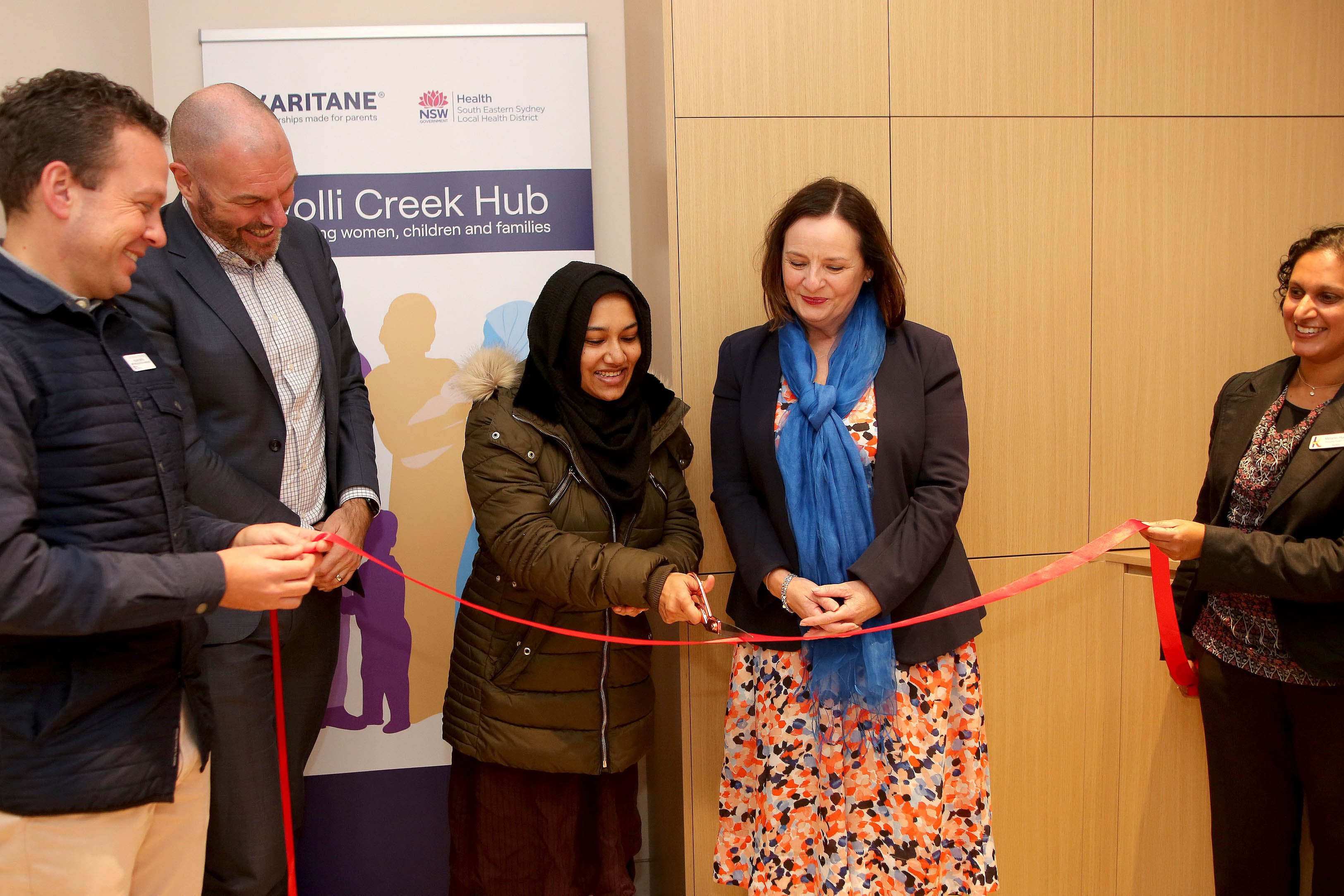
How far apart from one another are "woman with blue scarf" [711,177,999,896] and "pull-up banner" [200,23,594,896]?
116cm

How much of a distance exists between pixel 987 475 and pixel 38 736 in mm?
2392

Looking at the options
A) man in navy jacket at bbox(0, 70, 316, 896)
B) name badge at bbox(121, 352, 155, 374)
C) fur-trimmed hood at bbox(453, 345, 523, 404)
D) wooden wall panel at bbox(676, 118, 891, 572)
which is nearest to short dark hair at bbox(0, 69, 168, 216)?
man in navy jacket at bbox(0, 70, 316, 896)

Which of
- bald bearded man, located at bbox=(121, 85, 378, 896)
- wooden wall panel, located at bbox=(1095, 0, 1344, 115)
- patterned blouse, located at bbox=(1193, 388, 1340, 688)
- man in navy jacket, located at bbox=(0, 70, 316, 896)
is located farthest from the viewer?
wooden wall panel, located at bbox=(1095, 0, 1344, 115)

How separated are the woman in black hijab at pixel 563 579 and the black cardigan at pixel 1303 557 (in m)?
1.29

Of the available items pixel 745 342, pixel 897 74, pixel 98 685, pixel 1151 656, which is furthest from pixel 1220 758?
pixel 98 685

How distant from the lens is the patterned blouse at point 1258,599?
2314 mm

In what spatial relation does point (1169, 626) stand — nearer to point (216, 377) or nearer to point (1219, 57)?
point (1219, 57)

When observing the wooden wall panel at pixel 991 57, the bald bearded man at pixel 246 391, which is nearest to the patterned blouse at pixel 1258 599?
the wooden wall panel at pixel 991 57

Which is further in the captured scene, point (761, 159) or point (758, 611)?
point (761, 159)

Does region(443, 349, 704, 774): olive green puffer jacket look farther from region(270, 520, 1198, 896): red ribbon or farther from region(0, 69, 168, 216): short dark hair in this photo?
region(0, 69, 168, 216): short dark hair

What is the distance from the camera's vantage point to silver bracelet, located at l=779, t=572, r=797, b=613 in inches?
87.1

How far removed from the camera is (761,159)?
2.64 m

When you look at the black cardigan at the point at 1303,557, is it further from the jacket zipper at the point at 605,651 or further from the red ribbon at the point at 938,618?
the jacket zipper at the point at 605,651

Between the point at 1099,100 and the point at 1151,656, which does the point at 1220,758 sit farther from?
the point at 1099,100
